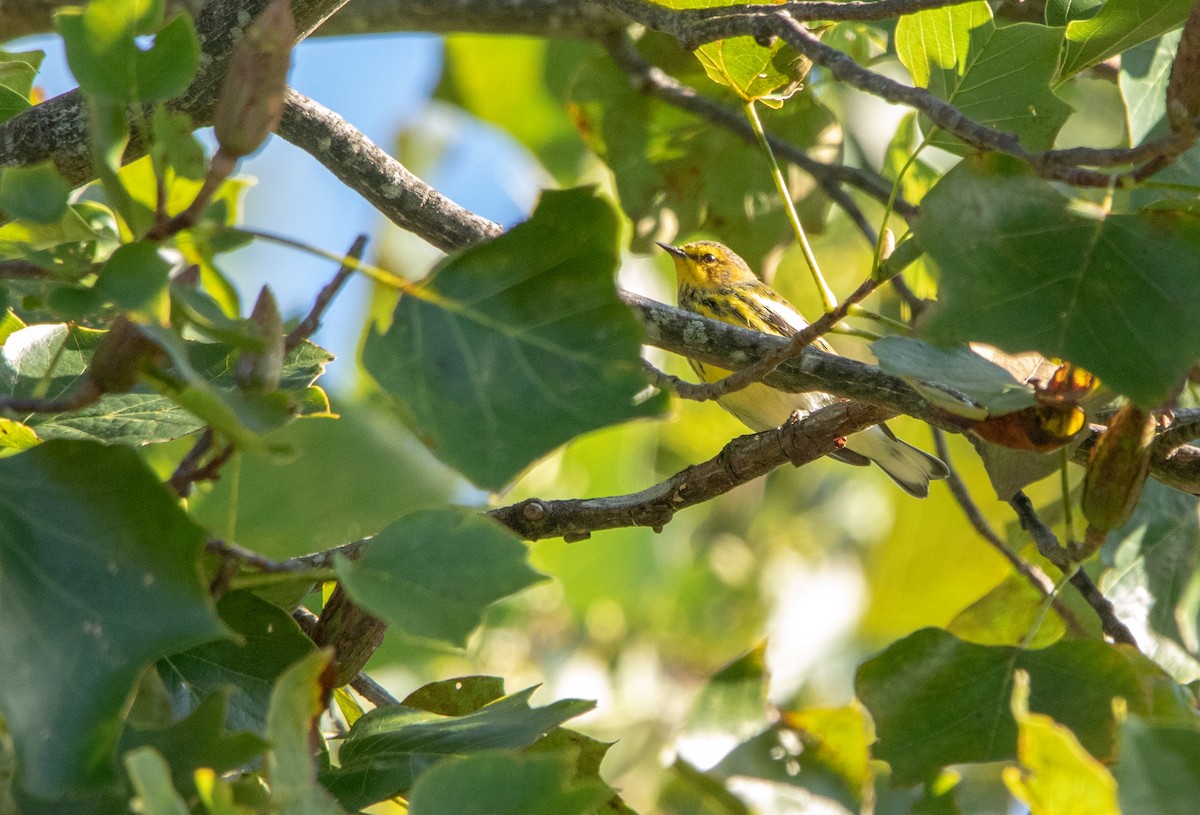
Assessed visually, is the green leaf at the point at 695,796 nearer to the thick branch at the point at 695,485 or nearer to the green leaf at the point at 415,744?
the thick branch at the point at 695,485

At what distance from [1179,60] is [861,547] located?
4.01m

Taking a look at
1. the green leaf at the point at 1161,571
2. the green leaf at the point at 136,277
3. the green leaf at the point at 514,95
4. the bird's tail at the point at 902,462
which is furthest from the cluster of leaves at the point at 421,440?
the green leaf at the point at 514,95

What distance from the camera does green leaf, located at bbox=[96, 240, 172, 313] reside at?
0.87 meters

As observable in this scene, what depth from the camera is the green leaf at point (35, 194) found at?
0.91m

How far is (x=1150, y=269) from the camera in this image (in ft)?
3.43

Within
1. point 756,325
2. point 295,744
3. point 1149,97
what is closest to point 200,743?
point 295,744

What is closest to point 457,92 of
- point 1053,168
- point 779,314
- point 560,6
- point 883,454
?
point 779,314

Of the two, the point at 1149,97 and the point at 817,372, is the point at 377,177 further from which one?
the point at 1149,97

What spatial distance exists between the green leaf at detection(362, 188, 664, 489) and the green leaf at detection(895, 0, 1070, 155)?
80 cm

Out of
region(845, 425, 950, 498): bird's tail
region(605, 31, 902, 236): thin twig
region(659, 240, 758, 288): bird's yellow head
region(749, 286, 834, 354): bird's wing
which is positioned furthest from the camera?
region(659, 240, 758, 288): bird's yellow head

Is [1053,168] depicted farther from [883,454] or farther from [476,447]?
[883,454]

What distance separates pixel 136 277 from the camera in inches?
34.2

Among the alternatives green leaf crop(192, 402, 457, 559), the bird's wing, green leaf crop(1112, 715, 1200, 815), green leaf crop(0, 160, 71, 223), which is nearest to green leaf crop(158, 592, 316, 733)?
green leaf crop(0, 160, 71, 223)

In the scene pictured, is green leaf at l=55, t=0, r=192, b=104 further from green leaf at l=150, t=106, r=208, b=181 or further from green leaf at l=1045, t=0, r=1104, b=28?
green leaf at l=1045, t=0, r=1104, b=28
